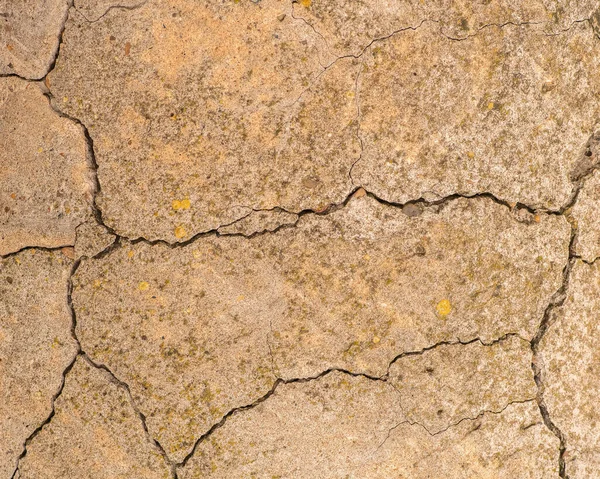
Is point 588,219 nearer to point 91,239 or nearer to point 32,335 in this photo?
point 91,239

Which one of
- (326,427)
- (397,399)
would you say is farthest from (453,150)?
(326,427)

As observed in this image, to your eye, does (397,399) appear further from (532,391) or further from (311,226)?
(311,226)

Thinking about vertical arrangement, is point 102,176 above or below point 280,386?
above

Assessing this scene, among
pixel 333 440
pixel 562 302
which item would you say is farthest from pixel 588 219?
pixel 333 440

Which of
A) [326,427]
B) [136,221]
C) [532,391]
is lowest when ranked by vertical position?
[326,427]

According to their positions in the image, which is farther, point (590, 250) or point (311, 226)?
point (590, 250)
